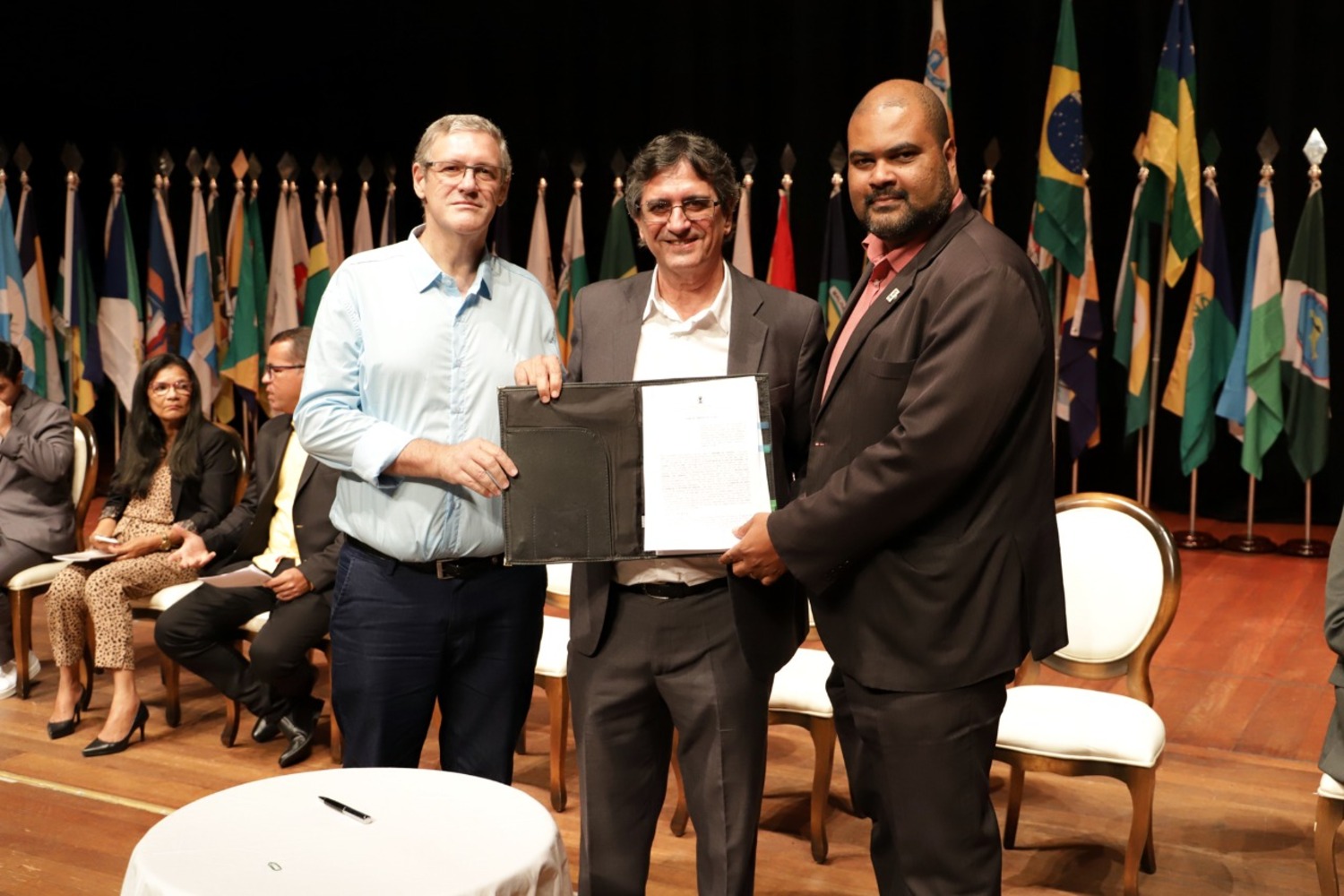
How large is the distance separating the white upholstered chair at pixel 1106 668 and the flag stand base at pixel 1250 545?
3.99 meters

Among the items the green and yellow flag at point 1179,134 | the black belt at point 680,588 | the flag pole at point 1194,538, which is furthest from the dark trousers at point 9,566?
the flag pole at point 1194,538

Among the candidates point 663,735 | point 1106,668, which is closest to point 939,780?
point 663,735

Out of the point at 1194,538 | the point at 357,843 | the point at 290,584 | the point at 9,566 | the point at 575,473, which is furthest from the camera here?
the point at 1194,538

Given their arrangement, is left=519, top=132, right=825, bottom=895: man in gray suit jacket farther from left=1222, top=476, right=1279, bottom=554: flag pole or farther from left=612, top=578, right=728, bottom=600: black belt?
left=1222, top=476, right=1279, bottom=554: flag pole

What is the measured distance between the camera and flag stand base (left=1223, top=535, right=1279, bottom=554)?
706 cm

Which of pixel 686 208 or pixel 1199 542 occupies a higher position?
pixel 686 208

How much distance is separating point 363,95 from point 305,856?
26.9 feet

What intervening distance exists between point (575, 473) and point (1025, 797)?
2122 millimetres

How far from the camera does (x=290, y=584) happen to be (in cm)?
412

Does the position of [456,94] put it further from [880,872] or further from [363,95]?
[880,872]

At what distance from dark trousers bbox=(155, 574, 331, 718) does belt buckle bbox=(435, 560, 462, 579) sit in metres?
1.80

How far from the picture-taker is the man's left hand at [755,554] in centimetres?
211

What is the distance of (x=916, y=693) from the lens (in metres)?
2.03

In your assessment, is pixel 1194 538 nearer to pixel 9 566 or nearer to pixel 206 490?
pixel 206 490
